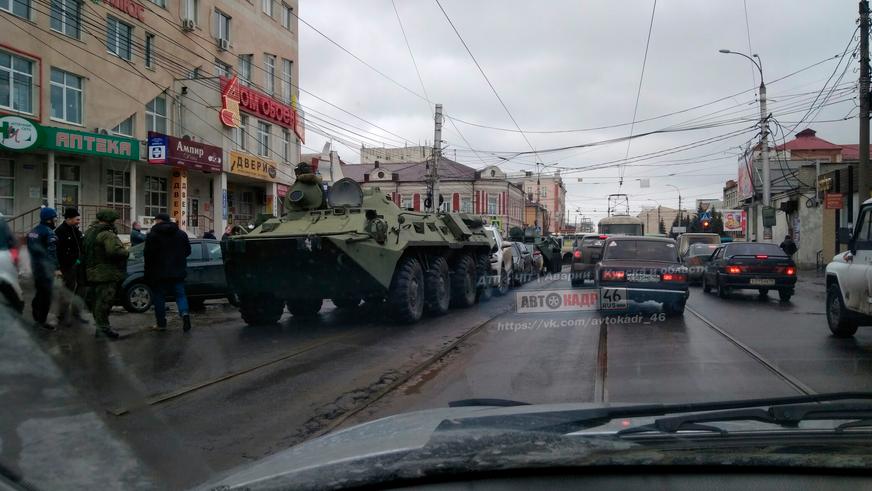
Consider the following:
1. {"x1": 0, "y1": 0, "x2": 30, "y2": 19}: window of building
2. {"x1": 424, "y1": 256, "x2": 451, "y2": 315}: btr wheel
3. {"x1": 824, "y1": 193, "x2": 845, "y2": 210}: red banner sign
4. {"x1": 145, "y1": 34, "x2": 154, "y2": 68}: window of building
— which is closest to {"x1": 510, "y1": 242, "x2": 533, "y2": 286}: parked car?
{"x1": 424, "y1": 256, "x2": 451, "y2": 315}: btr wheel

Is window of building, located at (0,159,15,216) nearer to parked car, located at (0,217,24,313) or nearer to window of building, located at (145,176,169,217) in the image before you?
window of building, located at (145,176,169,217)

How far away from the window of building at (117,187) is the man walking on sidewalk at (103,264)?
14.9 m

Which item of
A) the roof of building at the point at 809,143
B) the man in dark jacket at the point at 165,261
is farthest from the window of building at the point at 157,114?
the roof of building at the point at 809,143

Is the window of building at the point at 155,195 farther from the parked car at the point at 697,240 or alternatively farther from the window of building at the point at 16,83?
the parked car at the point at 697,240

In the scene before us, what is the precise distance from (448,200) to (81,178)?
3921 centimetres

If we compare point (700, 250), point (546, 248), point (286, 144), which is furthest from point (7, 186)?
point (700, 250)

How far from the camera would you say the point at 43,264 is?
973 centimetres

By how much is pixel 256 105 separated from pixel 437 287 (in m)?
19.8

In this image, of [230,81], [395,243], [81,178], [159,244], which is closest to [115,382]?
[159,244]

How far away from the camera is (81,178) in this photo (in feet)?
72.0

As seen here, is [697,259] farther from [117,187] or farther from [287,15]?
[287,15]

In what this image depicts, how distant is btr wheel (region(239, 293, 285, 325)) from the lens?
11164 mm

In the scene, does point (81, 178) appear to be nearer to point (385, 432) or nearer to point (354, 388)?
point (354, 388)

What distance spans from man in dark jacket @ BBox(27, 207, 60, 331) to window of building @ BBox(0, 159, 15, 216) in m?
11.0
